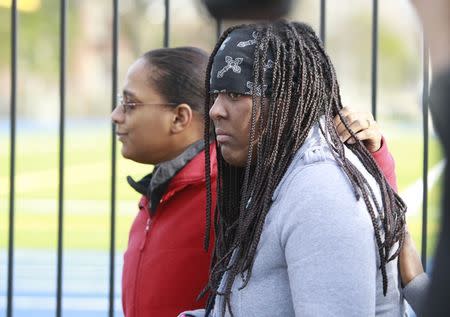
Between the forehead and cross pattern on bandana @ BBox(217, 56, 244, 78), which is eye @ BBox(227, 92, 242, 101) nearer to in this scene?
cross pattern on bandana @ BBox(217, 56, 244, 78)

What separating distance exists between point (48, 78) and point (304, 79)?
1250 inches

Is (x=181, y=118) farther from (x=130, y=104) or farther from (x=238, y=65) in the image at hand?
(x=238, y=65)

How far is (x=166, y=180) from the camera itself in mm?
2791

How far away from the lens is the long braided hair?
78.7 inches

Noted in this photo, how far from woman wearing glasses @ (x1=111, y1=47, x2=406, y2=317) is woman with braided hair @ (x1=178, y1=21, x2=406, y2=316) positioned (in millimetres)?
439

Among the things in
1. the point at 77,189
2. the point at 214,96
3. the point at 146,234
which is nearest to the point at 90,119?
the point at 77,189

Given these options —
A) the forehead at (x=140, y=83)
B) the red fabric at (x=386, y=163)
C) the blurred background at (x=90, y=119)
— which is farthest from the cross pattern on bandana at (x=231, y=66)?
the blurred background at (x=90, y=119)

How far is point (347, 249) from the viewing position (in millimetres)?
1851

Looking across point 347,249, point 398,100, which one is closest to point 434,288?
point 347,249

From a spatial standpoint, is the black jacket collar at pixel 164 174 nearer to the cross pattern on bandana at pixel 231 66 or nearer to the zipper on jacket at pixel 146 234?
the zipper on jacket at pixel 146 234

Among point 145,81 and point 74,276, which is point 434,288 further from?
point 74,276

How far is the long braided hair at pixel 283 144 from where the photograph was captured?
1998mm

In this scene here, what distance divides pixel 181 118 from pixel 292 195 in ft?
3.30

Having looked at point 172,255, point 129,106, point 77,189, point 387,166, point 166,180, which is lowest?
point 77,189
